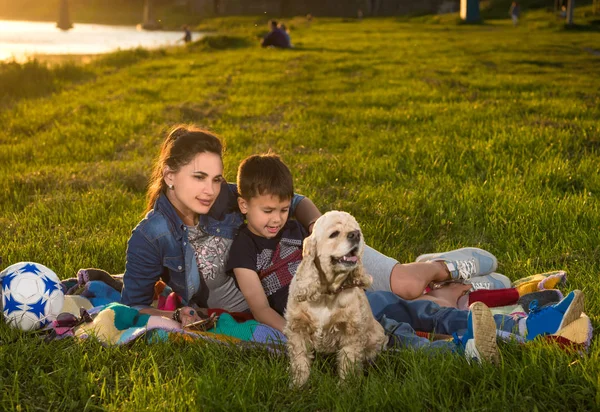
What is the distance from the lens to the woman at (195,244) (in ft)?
15.7

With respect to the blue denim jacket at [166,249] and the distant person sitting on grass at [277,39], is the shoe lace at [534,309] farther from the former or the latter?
the distant person sitting on grass at [277,39]

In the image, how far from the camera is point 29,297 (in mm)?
4492

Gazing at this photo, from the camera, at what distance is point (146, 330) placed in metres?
4.30

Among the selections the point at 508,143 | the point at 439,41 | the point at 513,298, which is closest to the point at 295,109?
the point at 508,143

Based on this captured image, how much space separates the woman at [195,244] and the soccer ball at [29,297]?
19.4 inches

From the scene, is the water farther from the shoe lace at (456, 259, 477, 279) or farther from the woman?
the shoe lace at (456, 259, 477, 279)

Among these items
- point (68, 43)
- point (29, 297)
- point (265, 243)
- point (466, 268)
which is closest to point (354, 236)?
point (265, 243)

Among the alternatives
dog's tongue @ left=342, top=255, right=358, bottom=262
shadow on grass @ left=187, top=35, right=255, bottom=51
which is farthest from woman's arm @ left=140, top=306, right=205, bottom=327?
shadow on grass @ left=187, top=35, right=255, bottom=51

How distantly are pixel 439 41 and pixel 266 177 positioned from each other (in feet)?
100

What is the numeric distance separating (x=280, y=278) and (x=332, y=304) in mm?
1084

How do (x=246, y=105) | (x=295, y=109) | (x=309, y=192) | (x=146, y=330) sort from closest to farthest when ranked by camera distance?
(x=146, y=330), (x=309, y=192), (x=295, y=109), (x=246, y=105)

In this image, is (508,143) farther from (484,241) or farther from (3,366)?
(3,366)

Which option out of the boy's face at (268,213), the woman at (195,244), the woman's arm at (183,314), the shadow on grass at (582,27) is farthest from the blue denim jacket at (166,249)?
the shadow on grass at (582,27)

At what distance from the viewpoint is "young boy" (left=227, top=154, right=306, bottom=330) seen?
4531 mm
